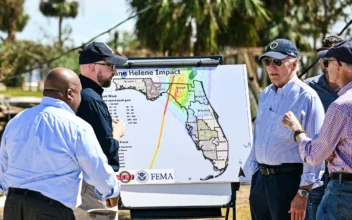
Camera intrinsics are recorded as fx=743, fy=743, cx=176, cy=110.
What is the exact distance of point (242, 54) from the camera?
15.8 metres

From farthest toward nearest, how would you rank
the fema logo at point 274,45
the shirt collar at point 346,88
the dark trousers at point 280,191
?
the fema logo at point 274,45 → the dark trousers at point 280,191 → the shirt collar at point 346,88

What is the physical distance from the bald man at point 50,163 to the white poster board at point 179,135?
2471 millimetres

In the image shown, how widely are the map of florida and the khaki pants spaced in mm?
1864

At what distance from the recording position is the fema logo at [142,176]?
271 inches

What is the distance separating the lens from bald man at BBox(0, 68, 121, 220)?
14.0ft

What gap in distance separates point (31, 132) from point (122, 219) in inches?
203

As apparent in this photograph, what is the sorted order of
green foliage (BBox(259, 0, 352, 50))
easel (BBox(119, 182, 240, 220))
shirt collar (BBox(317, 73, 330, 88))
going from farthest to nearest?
green foliage (BBox(259, 0, 352, 50)) → easel (BBox(119, 182, 240, 220)) → shirt collar (BBox(317, 73, 330, 88))

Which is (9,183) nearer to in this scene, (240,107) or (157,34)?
(240,107)

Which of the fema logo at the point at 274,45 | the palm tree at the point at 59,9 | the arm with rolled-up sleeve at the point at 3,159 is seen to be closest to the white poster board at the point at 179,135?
the fema logo at the point at 274,45

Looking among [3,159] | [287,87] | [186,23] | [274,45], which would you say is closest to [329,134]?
[287,87]

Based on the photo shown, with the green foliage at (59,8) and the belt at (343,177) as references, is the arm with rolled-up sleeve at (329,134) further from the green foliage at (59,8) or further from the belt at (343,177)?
the green foliage at (59,8)

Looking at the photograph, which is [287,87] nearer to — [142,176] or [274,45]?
[274,45]

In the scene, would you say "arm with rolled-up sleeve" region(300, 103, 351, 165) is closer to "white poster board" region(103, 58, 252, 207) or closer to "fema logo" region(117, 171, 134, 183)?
"white poster board" region(103, 58, 252, 207)

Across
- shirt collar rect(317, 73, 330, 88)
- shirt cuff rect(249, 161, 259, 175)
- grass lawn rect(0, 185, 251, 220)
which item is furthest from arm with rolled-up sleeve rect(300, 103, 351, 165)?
grass lawn rect(0, 185, 251, 220)
